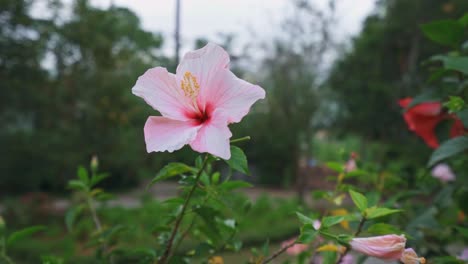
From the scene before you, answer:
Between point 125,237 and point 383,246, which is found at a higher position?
point 383,246

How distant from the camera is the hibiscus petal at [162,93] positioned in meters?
0.45

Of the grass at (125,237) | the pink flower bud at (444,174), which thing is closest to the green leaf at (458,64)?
the pink flower bud at (444,174)

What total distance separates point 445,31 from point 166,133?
2.02 ft

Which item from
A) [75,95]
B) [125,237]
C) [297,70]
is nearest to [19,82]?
[75,95]

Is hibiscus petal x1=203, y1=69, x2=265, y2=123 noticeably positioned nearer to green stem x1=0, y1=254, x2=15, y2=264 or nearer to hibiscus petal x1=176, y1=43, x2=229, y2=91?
hibiscus petal x1=176, y1=43, x2=229, y2=91

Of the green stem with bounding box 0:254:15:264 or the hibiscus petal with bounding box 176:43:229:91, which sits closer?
the hibiscus petal with bounding box 176:43:229:91

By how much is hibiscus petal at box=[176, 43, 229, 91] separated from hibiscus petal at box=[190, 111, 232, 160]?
0.15ft

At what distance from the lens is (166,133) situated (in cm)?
44

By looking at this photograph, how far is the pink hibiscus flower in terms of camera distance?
1.38 ft

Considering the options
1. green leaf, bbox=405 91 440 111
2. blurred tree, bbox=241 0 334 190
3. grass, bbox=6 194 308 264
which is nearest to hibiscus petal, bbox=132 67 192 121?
green leaf, bbox=405 91 440 111

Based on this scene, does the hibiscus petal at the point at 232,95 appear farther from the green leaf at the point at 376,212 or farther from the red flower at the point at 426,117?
the red flower at the point at 426,117

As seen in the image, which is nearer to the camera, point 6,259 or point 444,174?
point 6,259

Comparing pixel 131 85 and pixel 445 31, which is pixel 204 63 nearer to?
pixel 445 31

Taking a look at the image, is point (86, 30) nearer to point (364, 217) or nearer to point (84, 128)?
point (84, 128)
